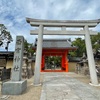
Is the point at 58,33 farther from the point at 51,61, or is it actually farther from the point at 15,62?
the point at 51,61

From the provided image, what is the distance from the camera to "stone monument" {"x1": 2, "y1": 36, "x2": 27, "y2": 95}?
545cm

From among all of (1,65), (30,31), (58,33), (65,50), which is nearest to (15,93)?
(30,31)

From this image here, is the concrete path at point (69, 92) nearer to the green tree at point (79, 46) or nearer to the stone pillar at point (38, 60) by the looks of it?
the stone pillar at point (38, 60)

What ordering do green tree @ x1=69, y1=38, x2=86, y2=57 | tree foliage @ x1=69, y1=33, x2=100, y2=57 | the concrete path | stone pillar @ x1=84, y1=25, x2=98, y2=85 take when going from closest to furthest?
the concrete path < stone pillar @ x1=84, y1=25, x2=98, y2=85 < tree foliage @ x1=69, y1=33, x2=100, y2=57 < green tree @ x1=69, y1=38, x2=86, y2=57

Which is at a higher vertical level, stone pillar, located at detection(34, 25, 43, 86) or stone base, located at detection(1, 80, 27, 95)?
stone pillar, located at detection(34, 25, 43, 86)

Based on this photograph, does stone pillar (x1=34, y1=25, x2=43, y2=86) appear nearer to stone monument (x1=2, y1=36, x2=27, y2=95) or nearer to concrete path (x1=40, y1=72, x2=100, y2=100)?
concrete path (x1=40, y1=72, x2=100, y2=100)

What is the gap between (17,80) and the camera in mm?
5934

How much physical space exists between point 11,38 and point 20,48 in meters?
21.1

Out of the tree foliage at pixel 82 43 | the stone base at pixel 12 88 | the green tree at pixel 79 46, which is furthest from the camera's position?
the green tree at pixel 79 46

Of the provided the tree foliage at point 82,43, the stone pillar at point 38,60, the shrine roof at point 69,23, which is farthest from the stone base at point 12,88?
the tree foliage at point 82,43

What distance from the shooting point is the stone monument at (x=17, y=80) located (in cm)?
545

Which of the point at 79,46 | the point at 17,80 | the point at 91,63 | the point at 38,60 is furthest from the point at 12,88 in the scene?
the point at 79,46

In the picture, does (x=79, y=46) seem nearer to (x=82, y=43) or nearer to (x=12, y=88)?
(x=82, y=43)

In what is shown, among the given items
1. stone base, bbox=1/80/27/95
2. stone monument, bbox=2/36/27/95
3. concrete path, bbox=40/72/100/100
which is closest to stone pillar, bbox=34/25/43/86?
concrete path, bbox=40/72/100/100
